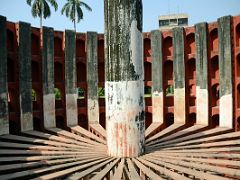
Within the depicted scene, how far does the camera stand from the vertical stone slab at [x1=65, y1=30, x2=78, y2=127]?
1106 inches

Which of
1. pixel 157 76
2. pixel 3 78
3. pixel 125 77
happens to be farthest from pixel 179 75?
pixel 3 78

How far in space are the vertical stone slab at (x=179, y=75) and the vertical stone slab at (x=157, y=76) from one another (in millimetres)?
1257

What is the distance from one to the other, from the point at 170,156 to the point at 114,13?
8.16 m

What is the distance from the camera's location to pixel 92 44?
29.0 meters

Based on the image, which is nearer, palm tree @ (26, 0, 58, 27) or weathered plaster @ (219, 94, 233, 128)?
weathered plaster @ (219, 94, 233, 128)

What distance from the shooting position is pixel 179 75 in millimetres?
27766

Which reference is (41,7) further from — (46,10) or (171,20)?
(171,20)

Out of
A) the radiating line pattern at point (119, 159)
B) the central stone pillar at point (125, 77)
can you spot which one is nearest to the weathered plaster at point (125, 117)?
the central stone pillar at point (125, 77)

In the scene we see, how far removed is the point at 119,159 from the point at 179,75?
499 inches

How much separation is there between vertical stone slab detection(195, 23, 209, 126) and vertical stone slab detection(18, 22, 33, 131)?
44.5ft

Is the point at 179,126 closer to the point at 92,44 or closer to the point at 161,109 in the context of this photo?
the point at 161,109

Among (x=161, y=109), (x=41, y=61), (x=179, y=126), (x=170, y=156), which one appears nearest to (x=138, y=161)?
(x=170, y=156)

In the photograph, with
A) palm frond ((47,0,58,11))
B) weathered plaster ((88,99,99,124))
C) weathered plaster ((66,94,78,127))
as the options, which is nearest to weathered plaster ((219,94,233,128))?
weathered plaster ((88,99,99,124))

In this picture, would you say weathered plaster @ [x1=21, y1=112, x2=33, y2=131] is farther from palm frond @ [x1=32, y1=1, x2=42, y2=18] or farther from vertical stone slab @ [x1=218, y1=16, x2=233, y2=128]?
palm frond @ [x1=32, y1=1, x2=42, y2=18]
